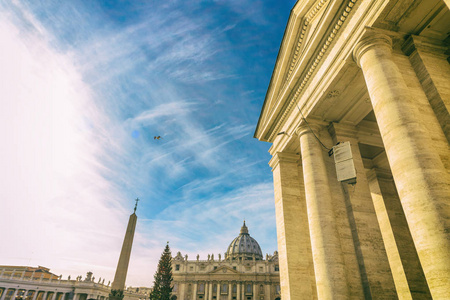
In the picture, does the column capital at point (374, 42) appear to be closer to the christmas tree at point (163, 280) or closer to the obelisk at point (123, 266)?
the obelisk at point (123, 266)

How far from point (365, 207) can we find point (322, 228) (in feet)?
6.75

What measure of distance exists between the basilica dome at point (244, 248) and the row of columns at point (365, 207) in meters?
111

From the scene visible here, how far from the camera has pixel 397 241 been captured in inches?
475

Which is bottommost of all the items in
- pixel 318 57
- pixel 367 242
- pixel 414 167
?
pixel 367 242

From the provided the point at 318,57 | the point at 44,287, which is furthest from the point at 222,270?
the point at 318,57

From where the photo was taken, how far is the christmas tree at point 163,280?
5744 cm

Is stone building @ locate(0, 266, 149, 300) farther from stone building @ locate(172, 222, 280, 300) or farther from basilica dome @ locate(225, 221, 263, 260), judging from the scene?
basilica dome @ locate(225, 221, 263, 260)

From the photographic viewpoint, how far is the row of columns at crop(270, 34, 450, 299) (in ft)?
17.6

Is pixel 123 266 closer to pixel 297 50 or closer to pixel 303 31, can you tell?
pixel 297 50

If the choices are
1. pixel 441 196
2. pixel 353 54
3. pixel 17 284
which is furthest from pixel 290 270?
pixel 17 284

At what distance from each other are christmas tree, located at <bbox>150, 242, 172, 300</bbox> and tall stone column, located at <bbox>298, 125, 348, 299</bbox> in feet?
189

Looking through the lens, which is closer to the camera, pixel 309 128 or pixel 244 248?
pixel 309 128

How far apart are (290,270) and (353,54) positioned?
30.3 ft

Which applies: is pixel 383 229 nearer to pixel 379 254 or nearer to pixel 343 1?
pixel 379 254
